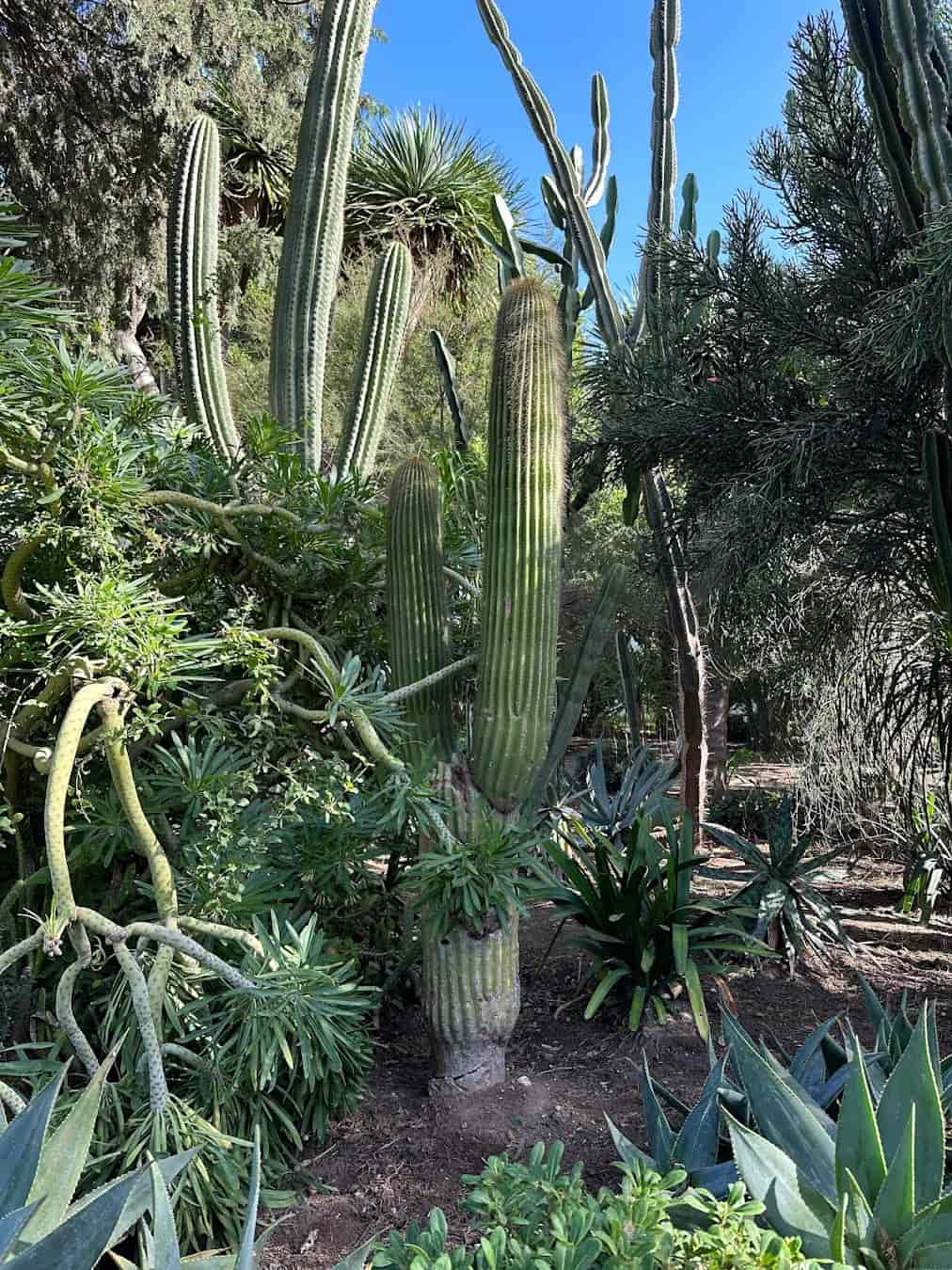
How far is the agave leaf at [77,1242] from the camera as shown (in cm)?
131

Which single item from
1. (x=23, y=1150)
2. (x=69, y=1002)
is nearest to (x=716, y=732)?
(x=69, y=1002)

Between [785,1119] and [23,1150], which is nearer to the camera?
[23,1150]

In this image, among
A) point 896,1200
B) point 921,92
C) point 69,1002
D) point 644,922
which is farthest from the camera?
point 644,922

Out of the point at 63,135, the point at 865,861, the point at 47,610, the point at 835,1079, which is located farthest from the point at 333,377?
the point at 835,1079

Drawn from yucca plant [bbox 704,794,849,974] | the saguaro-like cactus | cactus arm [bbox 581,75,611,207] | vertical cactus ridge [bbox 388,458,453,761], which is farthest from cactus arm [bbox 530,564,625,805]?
cactus arm [bbox 581,75,611,207]

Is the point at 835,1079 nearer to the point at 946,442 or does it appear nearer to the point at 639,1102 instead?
the point at 639,1102

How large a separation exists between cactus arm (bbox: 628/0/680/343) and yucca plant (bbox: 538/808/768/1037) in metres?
3.69

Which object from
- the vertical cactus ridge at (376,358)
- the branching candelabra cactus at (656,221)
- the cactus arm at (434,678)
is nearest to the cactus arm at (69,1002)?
the cactus arm at (434,678)

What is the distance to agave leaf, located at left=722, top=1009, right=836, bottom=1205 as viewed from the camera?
6.02 ft

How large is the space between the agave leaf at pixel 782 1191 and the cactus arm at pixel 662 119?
16.8 ft

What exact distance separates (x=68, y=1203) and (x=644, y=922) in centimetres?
223

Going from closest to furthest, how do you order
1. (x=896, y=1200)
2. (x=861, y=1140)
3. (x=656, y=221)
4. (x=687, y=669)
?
(x=896, y=1200) → (x=861, y=1140) → (x=656, y=221) → (x=687, y=669)

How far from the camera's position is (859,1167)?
66.6 inches

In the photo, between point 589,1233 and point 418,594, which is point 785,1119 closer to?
point 589,1233
